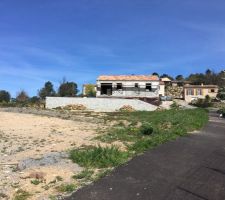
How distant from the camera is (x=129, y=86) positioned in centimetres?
7200

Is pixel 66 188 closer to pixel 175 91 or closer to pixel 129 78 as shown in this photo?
pixel 129 78

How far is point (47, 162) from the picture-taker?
1341 cm

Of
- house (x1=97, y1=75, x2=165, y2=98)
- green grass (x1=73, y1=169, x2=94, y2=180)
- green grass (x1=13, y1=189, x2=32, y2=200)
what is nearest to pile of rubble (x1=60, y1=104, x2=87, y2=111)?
house (x1=97, y1=75, x2=165, y2=98)

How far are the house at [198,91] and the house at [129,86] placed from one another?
32.0 meters

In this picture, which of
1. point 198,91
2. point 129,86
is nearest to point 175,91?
point 198,91

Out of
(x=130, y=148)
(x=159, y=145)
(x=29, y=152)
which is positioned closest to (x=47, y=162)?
(x=29, y=152)

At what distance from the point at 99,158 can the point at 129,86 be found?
58.7 m

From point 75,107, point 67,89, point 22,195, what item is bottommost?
point 22,195

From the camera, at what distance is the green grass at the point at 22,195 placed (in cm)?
973

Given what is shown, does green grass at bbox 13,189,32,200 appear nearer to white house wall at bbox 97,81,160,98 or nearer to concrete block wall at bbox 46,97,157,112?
concrete block wall at bbox 46,97,157,112

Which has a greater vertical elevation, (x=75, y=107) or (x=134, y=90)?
(x=134, y=90)

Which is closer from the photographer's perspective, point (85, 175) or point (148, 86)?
point (85, 175)

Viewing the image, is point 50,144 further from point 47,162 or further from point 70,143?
point 47,162

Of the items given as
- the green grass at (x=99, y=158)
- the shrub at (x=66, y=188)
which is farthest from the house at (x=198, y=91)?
the shrub at (x=66, y=188)
